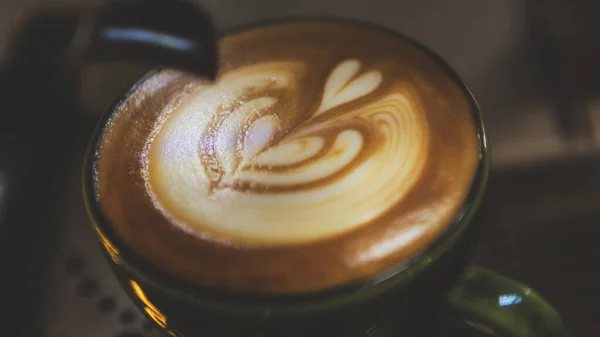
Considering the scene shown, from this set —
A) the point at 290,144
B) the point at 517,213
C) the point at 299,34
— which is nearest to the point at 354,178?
the point at 290,144

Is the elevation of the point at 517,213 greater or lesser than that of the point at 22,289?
lesser

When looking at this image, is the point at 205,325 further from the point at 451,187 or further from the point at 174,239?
the point at 451,187

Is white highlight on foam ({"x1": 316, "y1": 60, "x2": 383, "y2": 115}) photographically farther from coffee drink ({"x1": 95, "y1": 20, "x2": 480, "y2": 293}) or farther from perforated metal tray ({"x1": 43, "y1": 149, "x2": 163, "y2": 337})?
perforated metal tray ({"x1": 43, "y1": 149, "x2": 163, "y2": 337})

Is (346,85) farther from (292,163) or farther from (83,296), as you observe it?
(83,296)

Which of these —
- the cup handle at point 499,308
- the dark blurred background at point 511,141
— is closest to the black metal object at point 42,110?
the dark blurred background at point 511,141

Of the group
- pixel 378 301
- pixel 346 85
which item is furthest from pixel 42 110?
pixel 378 301

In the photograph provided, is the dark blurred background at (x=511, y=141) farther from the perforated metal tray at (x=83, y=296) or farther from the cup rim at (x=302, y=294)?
the cup rim at (x=302, y=294)
